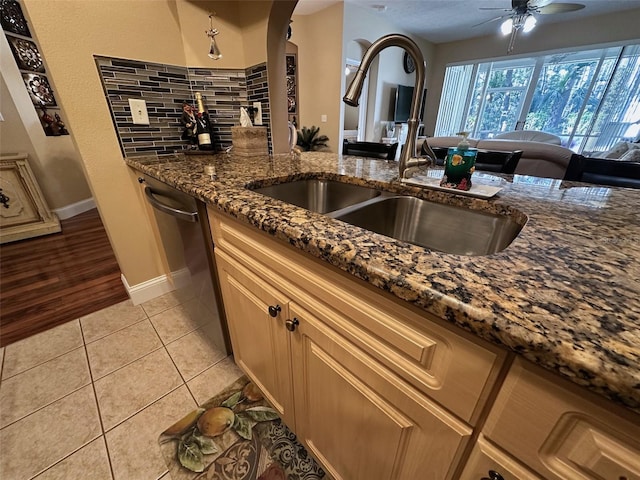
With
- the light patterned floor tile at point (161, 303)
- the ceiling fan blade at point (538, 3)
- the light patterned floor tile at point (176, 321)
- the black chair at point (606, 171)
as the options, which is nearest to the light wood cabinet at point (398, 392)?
the light patterned floor tile at point (176, 321)

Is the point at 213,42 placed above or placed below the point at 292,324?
above

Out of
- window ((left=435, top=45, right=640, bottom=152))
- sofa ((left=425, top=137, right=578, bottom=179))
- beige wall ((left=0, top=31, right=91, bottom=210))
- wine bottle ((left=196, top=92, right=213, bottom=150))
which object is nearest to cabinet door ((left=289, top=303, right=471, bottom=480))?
wine bottle ((left=196, top=92, right=213, bottom=150))

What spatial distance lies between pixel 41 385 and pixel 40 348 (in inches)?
12.0

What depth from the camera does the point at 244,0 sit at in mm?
1438

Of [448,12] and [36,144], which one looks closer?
[36,144]

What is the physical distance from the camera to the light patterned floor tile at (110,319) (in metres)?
1.52

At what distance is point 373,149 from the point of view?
7.89 ft

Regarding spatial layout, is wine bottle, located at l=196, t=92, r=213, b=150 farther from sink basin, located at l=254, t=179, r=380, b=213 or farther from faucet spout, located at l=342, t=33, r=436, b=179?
faucet spout, located at l=342, t=33, r=436, b=179

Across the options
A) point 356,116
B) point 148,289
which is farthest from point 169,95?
point 356,116

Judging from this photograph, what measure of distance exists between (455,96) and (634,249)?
23.3 feet

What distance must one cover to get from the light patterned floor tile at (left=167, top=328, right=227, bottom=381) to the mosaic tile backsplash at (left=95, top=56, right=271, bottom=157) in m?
1.10

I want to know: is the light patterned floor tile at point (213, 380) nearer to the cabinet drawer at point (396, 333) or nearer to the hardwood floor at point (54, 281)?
the cabinet drawer at point (396, 333)

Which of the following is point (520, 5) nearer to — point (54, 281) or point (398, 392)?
point (398, 392)

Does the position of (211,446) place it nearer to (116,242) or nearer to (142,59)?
(116,242)
